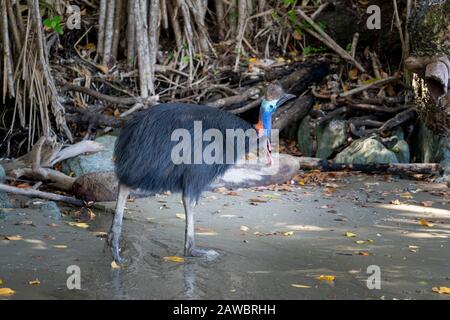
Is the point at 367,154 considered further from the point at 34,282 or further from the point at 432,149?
the point at 34,282

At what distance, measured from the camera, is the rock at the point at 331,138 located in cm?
970

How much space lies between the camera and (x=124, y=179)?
5.09 metres

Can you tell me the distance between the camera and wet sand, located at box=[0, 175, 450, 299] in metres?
4.42

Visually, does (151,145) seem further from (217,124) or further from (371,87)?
(371,87)

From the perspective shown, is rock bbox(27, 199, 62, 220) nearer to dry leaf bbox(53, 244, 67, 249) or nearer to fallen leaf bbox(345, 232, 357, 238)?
dry leaf bbox(53, 244, 67, 249)

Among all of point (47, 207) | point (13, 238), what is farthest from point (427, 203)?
point (13, 238)

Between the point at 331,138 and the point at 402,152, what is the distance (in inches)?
39.0

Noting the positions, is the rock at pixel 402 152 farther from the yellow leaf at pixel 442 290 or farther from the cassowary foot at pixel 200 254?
the yellow leaf at pixel 442 290

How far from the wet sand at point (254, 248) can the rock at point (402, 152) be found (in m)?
1.51

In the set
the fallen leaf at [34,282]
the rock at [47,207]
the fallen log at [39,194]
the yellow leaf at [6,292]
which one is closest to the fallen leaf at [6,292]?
the yellow leaf at [6,292]

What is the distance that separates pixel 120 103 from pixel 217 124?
4994mm

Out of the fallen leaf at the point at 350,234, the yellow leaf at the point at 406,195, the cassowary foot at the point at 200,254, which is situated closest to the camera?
the cassowary foot at the point at 200,254
